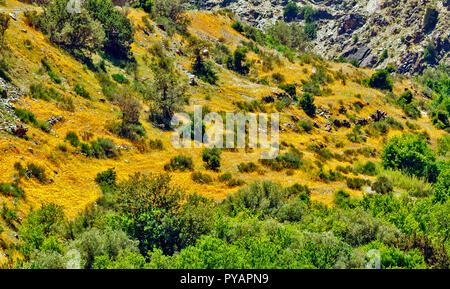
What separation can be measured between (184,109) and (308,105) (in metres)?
16.6

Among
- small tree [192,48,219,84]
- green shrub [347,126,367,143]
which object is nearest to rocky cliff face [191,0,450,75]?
green shrub [347,126,367,143]

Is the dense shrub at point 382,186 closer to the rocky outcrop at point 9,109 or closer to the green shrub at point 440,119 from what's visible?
the rocky outcrop at point 9,109

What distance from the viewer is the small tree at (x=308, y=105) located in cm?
4169

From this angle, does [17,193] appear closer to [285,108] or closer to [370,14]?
[285,108]

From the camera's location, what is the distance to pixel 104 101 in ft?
93.5

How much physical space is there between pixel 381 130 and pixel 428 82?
46.7 metres

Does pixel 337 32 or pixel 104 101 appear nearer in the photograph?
pixel 104 101

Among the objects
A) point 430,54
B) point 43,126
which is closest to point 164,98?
point 43,126

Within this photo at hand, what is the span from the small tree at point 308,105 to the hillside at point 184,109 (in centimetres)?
79

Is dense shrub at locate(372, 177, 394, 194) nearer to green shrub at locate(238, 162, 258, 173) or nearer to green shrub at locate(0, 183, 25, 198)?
green shrub at locate(238, 162, 258, 173)

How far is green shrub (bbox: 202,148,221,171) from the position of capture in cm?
2553

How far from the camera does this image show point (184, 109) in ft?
109
